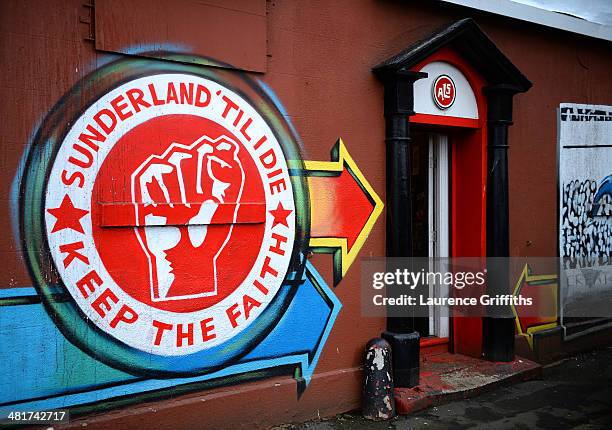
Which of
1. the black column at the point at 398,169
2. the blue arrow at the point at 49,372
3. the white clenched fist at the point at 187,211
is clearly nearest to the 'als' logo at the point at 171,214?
the white clenched fist at the point at 187,211

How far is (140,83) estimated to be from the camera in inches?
177

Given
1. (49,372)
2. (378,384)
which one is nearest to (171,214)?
(49,372)

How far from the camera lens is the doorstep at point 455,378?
5.59 m

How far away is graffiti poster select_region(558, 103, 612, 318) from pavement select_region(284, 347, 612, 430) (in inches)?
53.8

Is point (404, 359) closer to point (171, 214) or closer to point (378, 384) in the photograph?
point (378, 384)

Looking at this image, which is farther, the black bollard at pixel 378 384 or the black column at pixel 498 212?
the black column at pixel 498 212

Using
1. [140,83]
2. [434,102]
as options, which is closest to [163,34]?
[140,83]

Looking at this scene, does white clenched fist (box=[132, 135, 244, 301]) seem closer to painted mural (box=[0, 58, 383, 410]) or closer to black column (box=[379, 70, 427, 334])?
painted mural (box=[0, 58, 383, 410])

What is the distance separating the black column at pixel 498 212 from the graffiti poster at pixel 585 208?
51.2 inches

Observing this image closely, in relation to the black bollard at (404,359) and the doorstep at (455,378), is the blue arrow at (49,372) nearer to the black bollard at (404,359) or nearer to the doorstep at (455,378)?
the black bollard at (404,359)

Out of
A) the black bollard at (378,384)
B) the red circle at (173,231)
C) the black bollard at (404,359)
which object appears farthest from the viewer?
the black bollard at (404,359)

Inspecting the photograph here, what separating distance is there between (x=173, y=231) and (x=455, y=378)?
3.31 m

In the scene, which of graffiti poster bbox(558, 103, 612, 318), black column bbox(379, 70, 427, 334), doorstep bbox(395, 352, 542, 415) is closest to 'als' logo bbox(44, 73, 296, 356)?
black column bbox(379, 70, 427, 334)

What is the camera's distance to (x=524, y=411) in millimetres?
5660
